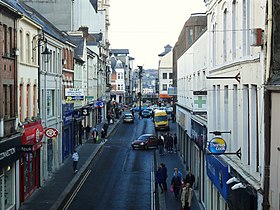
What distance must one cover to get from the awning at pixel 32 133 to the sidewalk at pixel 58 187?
2.81 m

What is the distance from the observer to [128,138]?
2297 inches

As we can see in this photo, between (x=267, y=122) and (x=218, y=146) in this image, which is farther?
(x=218, y=146)

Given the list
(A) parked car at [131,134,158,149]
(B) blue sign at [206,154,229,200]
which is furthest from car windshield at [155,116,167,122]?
(B) blue sign at [206,154,229,200]

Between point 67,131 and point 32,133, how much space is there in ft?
51.9

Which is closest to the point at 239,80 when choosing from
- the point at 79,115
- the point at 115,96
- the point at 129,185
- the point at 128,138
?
the point at 129,185

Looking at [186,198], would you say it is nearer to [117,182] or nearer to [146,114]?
[117,182]

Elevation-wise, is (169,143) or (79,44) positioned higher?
(79,44)

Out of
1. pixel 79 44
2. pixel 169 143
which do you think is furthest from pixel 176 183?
pixel 79 44

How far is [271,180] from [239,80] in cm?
466

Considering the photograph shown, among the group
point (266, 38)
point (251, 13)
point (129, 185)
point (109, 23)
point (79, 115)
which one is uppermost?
point (109, 23)

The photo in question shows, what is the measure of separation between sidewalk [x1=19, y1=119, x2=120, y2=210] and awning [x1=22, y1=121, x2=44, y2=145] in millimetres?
2813

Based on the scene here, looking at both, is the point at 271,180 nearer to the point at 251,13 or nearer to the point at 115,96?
the point at 251,13

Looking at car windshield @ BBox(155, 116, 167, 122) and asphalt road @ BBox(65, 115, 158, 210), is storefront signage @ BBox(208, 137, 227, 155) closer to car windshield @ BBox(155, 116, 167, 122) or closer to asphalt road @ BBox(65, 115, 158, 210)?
asphalt road @ BBox(65, 115, 158, 210)

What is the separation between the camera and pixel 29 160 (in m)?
28.3
